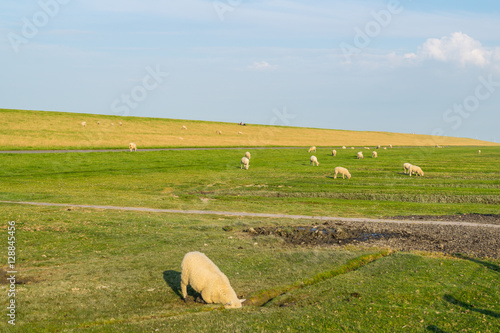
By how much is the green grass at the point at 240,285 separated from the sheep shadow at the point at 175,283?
0.20ft

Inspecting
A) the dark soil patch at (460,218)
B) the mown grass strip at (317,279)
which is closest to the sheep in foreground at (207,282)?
the mown grass strip at (317,279)

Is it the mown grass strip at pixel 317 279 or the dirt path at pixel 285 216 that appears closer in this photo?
the mown grass strip at pixel 317 279

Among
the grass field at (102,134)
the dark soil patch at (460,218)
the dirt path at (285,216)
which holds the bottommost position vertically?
the dirt path at (285,216)

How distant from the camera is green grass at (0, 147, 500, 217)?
3266 cm

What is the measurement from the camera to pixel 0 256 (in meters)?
16.7

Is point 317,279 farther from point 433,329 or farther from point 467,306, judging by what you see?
point 433,329

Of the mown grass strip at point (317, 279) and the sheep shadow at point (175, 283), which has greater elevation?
the mown grass strip at point (317, 279)

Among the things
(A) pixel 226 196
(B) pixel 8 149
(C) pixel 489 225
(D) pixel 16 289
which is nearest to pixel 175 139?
(B) pixel 8 149

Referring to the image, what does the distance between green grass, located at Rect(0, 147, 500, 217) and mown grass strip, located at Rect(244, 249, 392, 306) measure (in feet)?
39.2

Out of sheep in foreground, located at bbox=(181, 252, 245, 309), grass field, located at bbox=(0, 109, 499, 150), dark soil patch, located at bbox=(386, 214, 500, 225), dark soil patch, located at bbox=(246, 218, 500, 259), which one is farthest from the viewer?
grass field, located at bbox=(0, 109, 499, 150)

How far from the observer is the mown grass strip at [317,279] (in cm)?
1282

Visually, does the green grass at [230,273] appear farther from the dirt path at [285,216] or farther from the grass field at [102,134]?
the grass field at [102,134]

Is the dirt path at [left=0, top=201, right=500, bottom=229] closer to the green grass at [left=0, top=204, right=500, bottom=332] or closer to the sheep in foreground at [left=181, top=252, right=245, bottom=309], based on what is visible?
the green grass at [left=0, top=204, right=500, bottom=332]

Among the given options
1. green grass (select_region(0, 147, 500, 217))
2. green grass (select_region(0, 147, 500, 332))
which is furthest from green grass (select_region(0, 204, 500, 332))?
green grass (select_region(0, 147, 500, 217))
